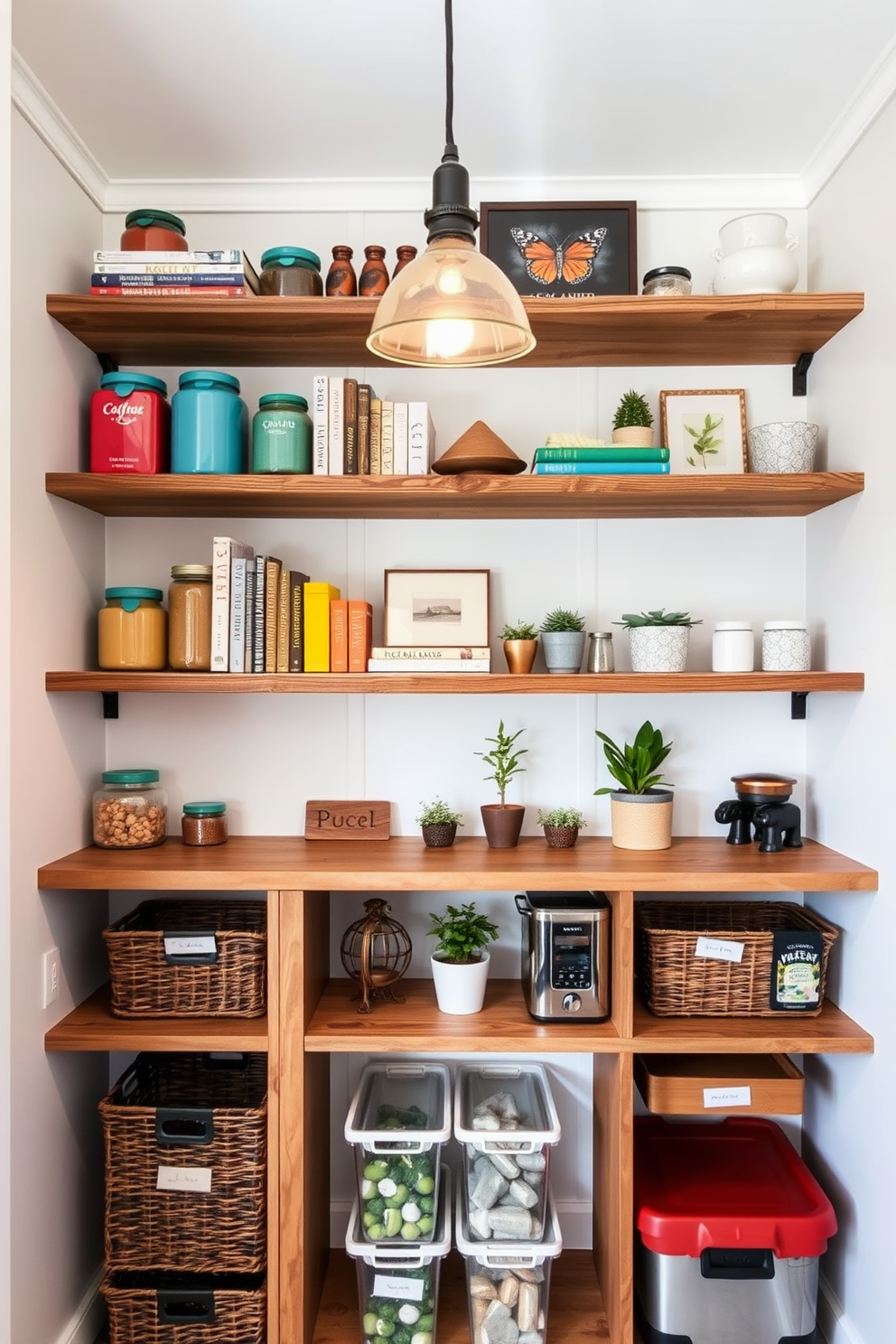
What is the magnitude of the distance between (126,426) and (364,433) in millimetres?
535

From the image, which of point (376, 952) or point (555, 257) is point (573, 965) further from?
point (555, 257)

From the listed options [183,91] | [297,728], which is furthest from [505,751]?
[183,91]

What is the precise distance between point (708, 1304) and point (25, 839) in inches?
67.9

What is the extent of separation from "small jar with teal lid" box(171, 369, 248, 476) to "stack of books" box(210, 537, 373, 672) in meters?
0.18

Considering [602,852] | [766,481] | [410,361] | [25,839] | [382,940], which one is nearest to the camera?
[410,361]

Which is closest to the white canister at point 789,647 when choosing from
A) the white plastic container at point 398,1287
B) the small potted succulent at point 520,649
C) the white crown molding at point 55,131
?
the small potted succulent at point 520,649

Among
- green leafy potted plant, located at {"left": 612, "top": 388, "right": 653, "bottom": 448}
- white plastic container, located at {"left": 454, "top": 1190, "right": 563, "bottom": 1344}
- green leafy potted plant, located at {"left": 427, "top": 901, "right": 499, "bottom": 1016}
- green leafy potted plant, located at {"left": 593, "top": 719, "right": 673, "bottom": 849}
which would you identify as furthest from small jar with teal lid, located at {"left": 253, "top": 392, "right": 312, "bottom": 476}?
white plastic container, located at {"left": 454, "top": 1190, "right": 563, "bottom": 1344}

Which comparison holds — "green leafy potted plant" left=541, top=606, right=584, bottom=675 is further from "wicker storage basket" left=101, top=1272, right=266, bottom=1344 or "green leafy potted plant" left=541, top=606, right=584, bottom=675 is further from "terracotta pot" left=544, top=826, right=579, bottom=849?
"wicker storage basket" left=101, top=1272, right=266, bottom=1344

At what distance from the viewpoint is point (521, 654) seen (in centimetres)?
211

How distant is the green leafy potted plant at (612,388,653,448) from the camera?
6.84 ft

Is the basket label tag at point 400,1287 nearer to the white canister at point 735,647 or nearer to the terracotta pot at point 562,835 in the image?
the terracotta pot at point 562,835

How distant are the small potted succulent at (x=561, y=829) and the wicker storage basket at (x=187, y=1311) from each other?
1126 mm

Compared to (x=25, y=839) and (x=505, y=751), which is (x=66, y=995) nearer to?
(x=25, y=839)

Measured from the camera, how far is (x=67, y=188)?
80.6 inches
